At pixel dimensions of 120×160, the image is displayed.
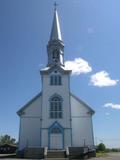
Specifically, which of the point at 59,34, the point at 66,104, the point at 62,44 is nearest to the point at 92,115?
the point at 66,104

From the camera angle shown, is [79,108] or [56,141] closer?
[56,141]

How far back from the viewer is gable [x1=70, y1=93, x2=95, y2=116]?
1241 inches

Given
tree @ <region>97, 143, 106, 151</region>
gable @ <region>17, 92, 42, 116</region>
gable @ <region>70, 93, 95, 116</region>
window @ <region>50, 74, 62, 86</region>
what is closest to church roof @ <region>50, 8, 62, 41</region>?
window @ <region>50, 74, 62, 86</region>

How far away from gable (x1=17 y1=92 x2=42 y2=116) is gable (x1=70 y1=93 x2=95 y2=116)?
15.0 feet

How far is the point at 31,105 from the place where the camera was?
32031mm

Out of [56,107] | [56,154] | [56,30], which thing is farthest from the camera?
[56,30]

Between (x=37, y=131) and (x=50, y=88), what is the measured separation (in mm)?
5910

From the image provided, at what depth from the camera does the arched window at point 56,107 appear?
30348 mm

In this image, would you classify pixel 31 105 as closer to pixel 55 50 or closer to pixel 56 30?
pixel 55 50

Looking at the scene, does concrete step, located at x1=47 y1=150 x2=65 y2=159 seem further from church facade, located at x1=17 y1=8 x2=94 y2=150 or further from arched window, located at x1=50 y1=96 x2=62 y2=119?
arched window, located at x1=50 y1=96 x2=62 y2=119

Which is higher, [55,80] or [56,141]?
[55,80]

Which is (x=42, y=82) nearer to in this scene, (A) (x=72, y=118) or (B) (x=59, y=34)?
(A) (x=72, y=118)

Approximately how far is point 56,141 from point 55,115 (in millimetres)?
3277

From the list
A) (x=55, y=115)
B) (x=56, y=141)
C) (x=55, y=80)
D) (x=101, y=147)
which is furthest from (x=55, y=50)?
(x=101, y=147)
